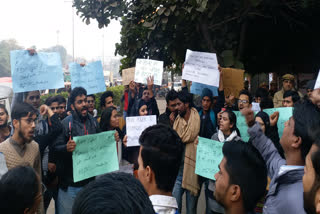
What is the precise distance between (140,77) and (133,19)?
2.54 meters

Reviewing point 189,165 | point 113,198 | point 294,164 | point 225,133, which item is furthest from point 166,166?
point 189,165

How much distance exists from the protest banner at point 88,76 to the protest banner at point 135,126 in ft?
3.23

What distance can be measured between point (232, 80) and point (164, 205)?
3.05m

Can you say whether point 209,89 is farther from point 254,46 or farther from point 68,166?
point 254,46

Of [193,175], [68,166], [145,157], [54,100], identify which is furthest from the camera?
[54,100]

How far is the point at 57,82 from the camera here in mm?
3898

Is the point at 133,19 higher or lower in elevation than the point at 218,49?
higher

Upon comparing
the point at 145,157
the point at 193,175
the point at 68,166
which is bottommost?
the point at 193,175

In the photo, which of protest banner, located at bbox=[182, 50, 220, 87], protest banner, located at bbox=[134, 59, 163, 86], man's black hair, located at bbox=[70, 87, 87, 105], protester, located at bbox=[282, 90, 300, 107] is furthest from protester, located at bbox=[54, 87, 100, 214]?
protester, located at bbox=[282, 90, 300, 107]

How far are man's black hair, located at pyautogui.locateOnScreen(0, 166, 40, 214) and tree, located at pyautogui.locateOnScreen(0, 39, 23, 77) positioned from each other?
47.9 metres

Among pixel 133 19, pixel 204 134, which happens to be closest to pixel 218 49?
pixel 133 19

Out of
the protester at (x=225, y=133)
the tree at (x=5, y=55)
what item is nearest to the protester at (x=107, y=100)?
the protester at (x=225, y=133)

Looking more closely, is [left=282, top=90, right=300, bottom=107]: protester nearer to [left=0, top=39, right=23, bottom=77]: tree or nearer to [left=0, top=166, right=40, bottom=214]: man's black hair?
[left=0, top=166, right=40, bottom=214]: man's black hair

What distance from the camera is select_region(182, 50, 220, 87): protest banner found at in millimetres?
4340
